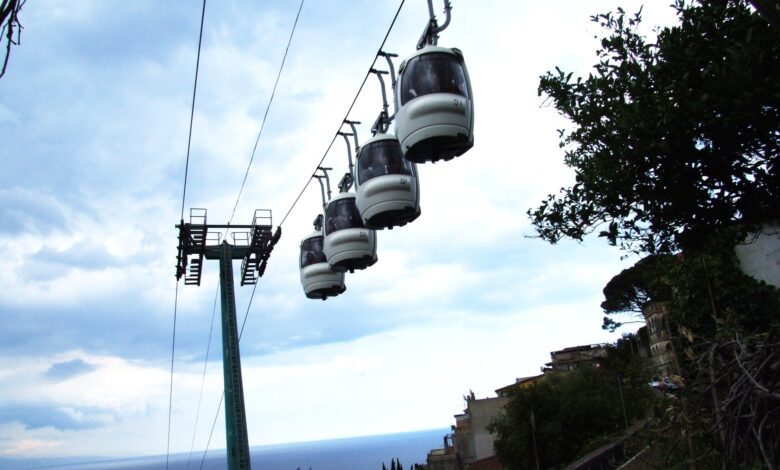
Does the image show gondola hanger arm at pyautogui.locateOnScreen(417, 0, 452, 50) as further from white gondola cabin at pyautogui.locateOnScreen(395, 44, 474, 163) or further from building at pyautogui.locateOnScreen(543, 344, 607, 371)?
building at pyautogui.locateOnScreen(543, 344, 607, 371)

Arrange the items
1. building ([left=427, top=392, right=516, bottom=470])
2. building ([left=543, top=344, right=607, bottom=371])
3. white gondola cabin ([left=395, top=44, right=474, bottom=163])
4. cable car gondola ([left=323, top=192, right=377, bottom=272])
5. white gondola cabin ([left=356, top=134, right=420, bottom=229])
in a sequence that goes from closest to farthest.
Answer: white gondola cabin ([left=395, top=44, right=474, bottom=163]) < white gondola cabin ([left=356, top=134, right=420, bottom=229]) < cable car gondola ([left=323, top=192, right=377, bottom=272]) < building ([left=427, top=392, right=516, bottom=470]) < building ([left=543, top=344, right=607, bottom=371])

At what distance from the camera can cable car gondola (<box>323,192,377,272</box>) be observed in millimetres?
10062

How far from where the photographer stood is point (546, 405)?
3144 cm

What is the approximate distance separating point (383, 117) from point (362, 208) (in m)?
1.21

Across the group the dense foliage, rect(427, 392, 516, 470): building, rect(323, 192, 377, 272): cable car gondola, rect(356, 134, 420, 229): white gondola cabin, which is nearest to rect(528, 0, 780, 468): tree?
rect(356, 134, 420, 229): white gondola cabin

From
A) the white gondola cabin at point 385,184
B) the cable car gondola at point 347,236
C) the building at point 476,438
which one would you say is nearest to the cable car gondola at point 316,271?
the cable car gondola at point 347,236

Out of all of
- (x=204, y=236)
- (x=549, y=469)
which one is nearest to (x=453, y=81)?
(x=204, y=236)

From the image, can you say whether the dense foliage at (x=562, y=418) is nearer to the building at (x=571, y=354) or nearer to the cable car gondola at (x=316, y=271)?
the cable car gondola at (x=316, y=271)

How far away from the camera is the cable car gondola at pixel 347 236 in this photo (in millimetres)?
10062

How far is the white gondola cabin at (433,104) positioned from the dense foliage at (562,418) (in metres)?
24.3

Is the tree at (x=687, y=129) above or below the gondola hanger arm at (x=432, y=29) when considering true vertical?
below

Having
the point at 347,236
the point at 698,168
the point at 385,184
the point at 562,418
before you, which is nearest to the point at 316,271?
the point at 347,236

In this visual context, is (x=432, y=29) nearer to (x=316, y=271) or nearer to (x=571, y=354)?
(x=316, y=271)

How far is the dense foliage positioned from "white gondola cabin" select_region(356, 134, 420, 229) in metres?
22.9
